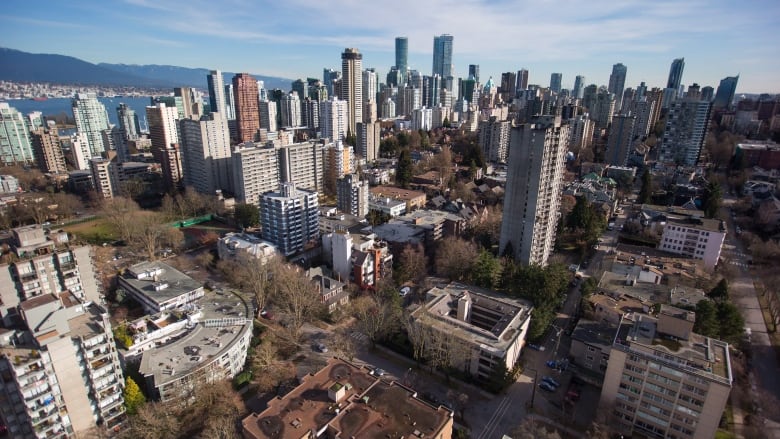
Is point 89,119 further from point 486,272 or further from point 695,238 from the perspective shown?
point 695,238

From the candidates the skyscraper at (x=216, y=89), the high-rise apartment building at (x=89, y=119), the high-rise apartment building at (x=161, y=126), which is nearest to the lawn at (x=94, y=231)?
the high-rise apartment building at (x=161, y=126)

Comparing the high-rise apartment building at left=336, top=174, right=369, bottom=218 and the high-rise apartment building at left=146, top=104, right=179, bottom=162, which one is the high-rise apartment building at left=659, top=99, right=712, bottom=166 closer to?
the high-rise apartment building at left=336, top=174, right=369, bottom=218

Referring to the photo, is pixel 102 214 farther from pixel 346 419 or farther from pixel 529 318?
pixel 529 318

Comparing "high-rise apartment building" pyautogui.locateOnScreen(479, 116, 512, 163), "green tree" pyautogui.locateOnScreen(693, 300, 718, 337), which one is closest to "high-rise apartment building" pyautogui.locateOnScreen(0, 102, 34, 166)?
"high-rise apartment building" pyautogui.locateOnScreen(479, 116, 512, 163)

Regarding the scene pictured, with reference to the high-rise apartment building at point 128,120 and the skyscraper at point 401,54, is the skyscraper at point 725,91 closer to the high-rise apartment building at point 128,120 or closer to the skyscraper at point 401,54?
the skyscraper at point 401,54

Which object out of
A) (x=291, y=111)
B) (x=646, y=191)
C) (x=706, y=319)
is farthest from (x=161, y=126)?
(x=706, y=319)

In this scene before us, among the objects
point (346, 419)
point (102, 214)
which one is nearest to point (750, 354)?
point (346, 419)
